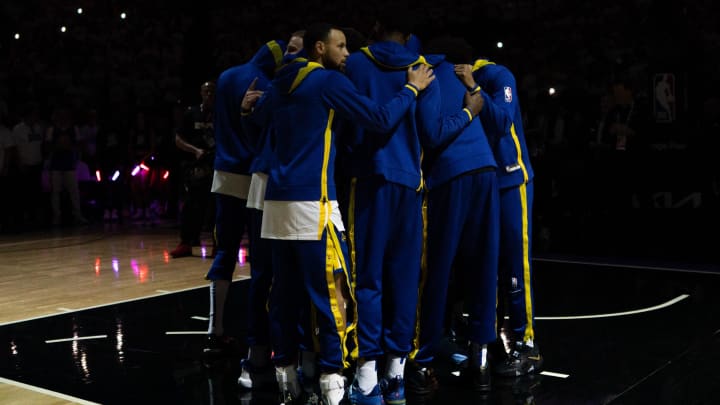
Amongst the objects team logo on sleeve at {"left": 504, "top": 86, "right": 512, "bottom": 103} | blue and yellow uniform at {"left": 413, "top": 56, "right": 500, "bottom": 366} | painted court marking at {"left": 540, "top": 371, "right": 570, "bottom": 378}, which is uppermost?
team logo on sleeve at {"left": 504, "top": 86, "right": 512, "bottom": 103}

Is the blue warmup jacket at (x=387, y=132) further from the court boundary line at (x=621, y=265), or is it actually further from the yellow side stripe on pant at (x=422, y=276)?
the court boundary line at (x=621, y=265)

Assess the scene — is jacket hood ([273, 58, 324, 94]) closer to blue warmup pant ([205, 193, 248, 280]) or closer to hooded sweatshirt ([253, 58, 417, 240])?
hooded sweatshirt ([253, 58, 417, 240])

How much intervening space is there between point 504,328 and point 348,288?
187 centimetres

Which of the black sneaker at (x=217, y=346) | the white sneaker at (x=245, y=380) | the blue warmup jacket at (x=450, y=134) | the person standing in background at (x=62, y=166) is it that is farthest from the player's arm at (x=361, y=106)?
the person standing in background at (x=62, y=166)

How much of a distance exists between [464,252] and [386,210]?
1.89ft

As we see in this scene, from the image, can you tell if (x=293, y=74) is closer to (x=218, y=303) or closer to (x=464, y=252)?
(x=464, y=252)

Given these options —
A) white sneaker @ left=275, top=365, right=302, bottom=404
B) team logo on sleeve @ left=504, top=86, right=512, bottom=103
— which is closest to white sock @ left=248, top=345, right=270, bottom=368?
white sneaker @ left=275, top=365, right=302, bottom=404

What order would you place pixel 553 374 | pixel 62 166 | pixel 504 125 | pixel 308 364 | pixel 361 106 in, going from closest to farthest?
pixel 361 106, pixel 308 364, pixel 504 125, pixel 553 374, pixel 62 166

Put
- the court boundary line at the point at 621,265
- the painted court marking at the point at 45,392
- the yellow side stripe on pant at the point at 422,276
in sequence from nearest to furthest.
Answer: the painted court marking at the point at 45,392, the yellow side stripe on pant at the point at 422,276, the court boundary line at the point at 621,265

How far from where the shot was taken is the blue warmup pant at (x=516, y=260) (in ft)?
13.9

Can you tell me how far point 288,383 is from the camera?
368cm

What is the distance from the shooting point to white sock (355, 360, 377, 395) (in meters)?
3.64

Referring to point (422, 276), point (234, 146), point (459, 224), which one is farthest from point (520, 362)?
point (234, 146)

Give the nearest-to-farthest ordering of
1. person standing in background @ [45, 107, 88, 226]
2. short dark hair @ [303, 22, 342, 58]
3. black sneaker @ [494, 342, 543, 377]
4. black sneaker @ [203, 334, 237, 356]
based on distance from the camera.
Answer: short dark hair @ [303, 22, 342, 58] < black sneaker @ [494, 342, 543, 377] < black sneaker @ [203, 334, 237, 356] < person standing in background @ [45, 107, 88, 226]
